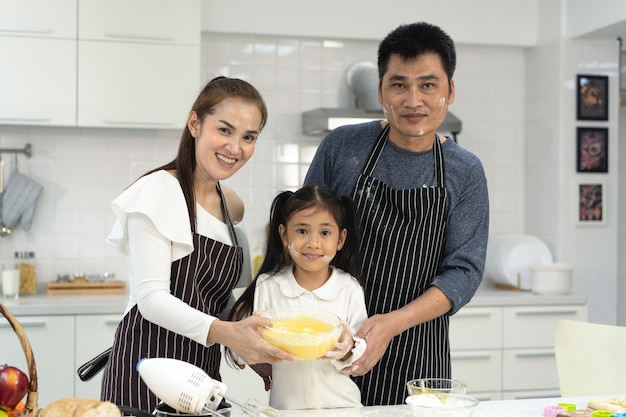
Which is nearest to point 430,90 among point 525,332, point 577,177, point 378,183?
point 378,183

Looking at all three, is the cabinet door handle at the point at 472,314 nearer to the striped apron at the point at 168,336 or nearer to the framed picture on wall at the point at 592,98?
the framed picture on wall at the point at 592,98

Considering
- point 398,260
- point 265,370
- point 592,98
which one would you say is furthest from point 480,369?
point 265,370

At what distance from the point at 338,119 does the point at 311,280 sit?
217 cm

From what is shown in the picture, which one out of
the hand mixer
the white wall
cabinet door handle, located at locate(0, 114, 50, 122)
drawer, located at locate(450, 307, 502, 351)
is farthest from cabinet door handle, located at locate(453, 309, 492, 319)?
the hand mixer

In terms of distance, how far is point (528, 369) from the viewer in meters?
4.25

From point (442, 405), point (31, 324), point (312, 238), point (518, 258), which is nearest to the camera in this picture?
point (442, 405)

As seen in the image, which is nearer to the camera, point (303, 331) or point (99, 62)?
point (303, 331)

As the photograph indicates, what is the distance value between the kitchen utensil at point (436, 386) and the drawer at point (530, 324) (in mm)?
2511

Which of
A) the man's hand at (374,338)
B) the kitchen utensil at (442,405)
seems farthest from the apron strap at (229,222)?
the kitchen utensil at (442,405)

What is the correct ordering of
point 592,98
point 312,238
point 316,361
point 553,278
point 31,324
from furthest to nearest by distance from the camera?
point 592,98 → point 553,278 → point 31,324 → point 312,238 → point 316,361

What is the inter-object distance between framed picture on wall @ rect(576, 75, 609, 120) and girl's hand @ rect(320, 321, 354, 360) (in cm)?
313

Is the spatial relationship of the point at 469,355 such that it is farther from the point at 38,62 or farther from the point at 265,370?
the point at 38,62

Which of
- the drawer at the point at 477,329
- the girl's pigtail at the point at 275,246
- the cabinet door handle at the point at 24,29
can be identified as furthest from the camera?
the drawer at the point at 477,329

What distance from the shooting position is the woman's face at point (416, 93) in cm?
218
